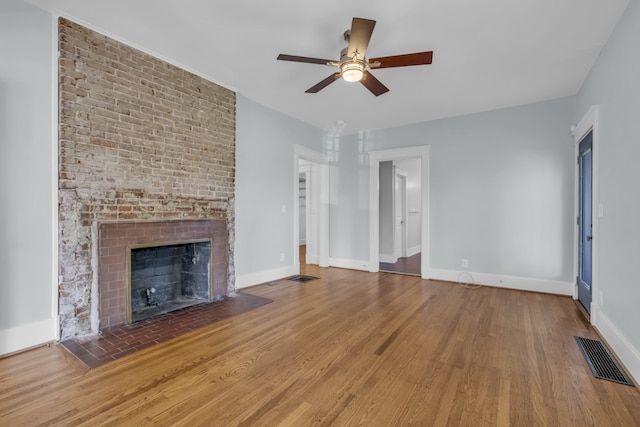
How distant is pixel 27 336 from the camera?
2.40 m

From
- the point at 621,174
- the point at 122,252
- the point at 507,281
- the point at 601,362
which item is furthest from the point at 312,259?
the point at 621,174

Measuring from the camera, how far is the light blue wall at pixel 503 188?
407 centimetres

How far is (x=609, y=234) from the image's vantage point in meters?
2.59

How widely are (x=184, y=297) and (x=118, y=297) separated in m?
0.95

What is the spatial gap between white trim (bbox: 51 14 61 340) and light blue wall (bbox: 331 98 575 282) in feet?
14.9

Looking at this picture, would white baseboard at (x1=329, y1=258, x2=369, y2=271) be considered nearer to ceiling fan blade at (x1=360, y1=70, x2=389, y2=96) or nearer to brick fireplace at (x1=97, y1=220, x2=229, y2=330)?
brick fireplace at (x1=97, y1=220, x2=229, y2=330)

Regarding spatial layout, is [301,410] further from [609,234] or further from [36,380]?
[609,234]

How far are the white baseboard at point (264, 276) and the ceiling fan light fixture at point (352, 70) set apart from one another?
117 inches

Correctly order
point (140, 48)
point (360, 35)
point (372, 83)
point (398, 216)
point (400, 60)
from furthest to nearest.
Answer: point (398, 216) < point (140, 48) < point (372, 83) < point (400, 60) < point (360, 35)

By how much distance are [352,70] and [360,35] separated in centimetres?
31

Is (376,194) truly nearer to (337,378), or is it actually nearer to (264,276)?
(264,276)

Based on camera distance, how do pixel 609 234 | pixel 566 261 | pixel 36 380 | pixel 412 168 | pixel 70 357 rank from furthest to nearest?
pixel 412 168, pixel 566 261, pixel 609 234, pixel 70 357, pixel 36 380

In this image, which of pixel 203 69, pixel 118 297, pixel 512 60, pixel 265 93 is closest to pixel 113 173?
pixel 118 297

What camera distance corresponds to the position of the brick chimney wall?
257cm
